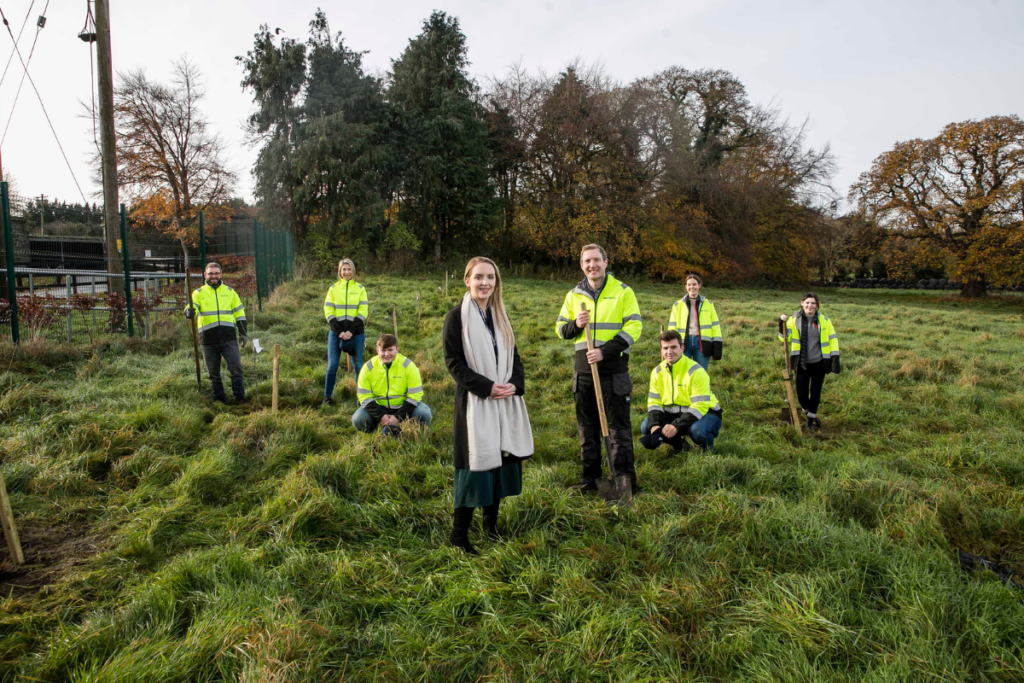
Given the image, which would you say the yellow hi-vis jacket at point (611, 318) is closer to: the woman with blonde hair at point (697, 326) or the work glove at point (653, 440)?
the work glove at point (653, 440)

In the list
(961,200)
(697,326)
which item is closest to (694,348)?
(697,326)

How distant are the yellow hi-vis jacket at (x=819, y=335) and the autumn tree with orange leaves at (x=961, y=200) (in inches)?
1022

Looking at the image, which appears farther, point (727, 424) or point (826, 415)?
point (826, 415)

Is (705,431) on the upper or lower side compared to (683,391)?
lower

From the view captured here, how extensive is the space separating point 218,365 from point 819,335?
24.6ft

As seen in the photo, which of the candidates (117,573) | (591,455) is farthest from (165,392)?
(591,455)

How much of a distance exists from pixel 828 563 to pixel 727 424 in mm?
3478

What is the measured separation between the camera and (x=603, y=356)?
441 centimetres

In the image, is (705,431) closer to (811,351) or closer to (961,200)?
(811,351)

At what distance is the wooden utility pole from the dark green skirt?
9.37 meters

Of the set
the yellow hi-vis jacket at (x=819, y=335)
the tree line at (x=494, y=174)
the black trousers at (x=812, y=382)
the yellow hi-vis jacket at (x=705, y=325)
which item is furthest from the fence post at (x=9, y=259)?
the tree line at (x=494, y=174)

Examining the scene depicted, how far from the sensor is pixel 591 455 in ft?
15.2

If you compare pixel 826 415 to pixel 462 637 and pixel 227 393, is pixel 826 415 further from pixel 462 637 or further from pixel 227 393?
pixel 227 393

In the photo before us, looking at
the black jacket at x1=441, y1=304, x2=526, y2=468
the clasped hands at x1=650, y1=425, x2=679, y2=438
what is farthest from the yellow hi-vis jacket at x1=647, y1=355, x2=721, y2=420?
the black jacket at x1=441, y1=304, x2=526, y2=468
